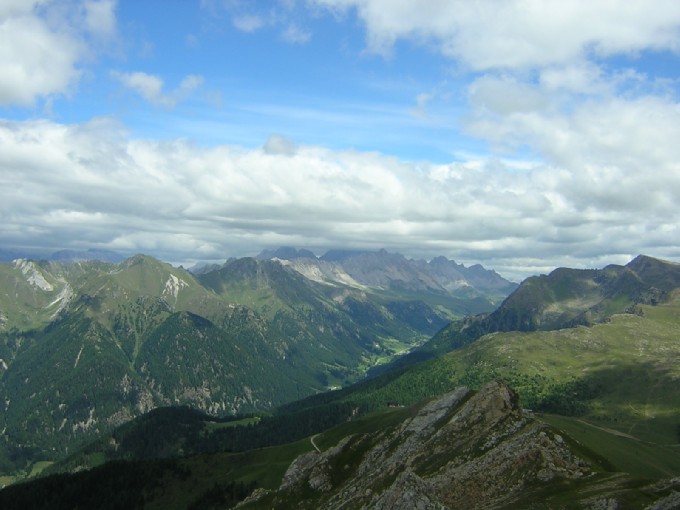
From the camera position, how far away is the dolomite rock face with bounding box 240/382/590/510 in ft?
281

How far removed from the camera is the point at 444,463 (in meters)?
107

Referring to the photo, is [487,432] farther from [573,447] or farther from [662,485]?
[662,485]

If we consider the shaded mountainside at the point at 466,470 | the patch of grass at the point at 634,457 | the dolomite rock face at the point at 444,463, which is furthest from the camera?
the patch of grass at the point at 634,457

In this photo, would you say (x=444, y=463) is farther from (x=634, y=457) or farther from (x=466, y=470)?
(x=634, y=457)

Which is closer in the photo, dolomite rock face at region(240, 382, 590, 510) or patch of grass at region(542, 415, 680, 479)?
dolomite rock face at region(240, 382, 590, 510)

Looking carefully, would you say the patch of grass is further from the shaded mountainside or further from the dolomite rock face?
the shaded mountainside

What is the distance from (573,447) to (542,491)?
17903 millimetres

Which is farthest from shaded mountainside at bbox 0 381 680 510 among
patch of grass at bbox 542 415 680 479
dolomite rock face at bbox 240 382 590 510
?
patch of grass at bbox 542 415 680 479

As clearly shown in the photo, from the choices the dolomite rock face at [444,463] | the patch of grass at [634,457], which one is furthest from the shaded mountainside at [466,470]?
the patch of grass at [634,457]

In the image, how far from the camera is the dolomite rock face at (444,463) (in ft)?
281

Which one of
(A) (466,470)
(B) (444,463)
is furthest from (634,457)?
(A) (466,470)

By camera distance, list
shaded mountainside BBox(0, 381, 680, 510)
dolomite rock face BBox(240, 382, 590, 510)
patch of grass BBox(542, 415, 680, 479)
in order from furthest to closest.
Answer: patch of grass BBox(542, 415, 680, 479)
dolomite rock face BBox(240, 382, 590, 510)
shaded mountainside BBox(0, 381, 680, 510)

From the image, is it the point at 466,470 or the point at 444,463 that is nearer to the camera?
the point at 466,470

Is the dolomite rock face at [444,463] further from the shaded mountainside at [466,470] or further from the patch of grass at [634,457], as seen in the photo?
the patch of grass at [634,457]
